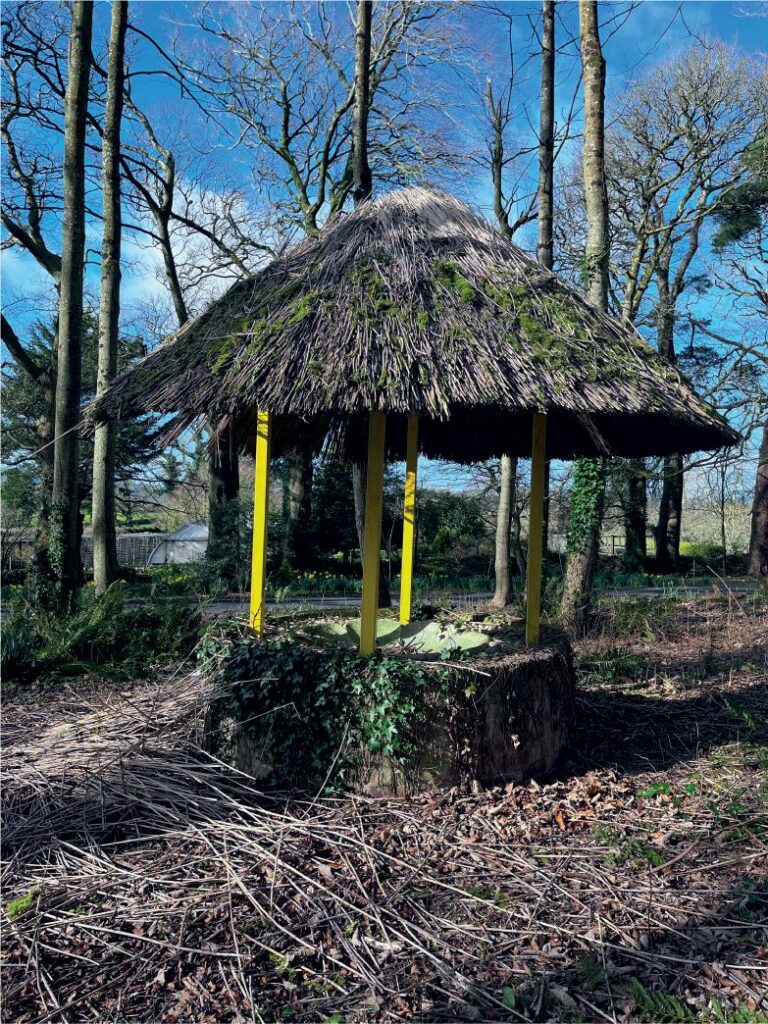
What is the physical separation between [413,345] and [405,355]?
0.40 feet

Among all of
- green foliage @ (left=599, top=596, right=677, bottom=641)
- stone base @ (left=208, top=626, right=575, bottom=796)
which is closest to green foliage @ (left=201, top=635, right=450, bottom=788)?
stone base @ (left=208, top=626, right=575, bottom=796)

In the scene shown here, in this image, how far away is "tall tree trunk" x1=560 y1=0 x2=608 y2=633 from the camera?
993cm

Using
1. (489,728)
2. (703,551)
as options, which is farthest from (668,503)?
(489,728)

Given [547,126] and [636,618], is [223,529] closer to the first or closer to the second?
[636,618]

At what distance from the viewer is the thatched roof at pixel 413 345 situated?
4547 mm

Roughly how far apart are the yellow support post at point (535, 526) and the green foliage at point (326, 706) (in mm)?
1359

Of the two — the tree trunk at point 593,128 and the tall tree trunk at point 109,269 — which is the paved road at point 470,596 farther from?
the tree trunk at point 593,128

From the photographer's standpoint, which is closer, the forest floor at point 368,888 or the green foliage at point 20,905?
the forest floor at point 368,888

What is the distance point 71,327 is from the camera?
10.1 meters

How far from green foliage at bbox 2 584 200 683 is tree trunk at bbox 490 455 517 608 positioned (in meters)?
5.82

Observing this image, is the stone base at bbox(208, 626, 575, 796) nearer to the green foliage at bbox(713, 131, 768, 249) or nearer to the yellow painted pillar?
the yellow painted pillar

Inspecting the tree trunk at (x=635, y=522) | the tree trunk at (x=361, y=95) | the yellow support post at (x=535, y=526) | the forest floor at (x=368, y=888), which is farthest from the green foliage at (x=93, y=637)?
the tree trunk at (x=635, y=522)

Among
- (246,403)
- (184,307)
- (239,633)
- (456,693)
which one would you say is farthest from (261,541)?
(184,307)

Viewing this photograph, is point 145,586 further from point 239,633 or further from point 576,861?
point 576,861
